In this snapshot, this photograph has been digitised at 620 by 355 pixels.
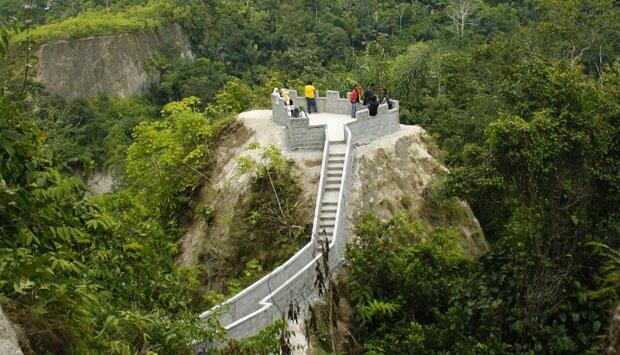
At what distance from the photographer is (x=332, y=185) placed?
66.4 ft

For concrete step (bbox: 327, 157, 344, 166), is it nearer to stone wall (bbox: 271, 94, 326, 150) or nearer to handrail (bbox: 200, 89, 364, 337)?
handrail (bbox: 200, 89, 364, 337)

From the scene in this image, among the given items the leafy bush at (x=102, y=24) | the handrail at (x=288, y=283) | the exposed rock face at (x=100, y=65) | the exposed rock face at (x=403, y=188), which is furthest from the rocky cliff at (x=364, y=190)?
the exposed rock face at (x=100, y=65)

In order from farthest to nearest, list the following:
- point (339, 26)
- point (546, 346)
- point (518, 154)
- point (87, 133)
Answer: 1. point (339, 26)
2. point (87, 133)
3. point (518, 154)
4. point (546, 346)

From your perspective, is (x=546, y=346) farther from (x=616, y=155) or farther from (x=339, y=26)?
(x=339, y=26)

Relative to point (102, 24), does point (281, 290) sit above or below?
above

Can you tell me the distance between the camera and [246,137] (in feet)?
78.7

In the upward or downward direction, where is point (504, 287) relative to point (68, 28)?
upward

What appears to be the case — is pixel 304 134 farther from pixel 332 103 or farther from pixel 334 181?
pixel 332 103

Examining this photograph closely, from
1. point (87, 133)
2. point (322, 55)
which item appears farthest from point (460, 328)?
point (322, 55)

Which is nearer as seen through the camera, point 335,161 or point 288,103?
point 335,161

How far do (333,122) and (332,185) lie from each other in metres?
3.66

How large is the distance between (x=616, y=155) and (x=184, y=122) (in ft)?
41.8

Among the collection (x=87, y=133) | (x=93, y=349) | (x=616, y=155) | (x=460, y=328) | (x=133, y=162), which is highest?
(x=93, y=349)

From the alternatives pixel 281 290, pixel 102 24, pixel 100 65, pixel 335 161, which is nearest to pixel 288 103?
pixel 335 161
